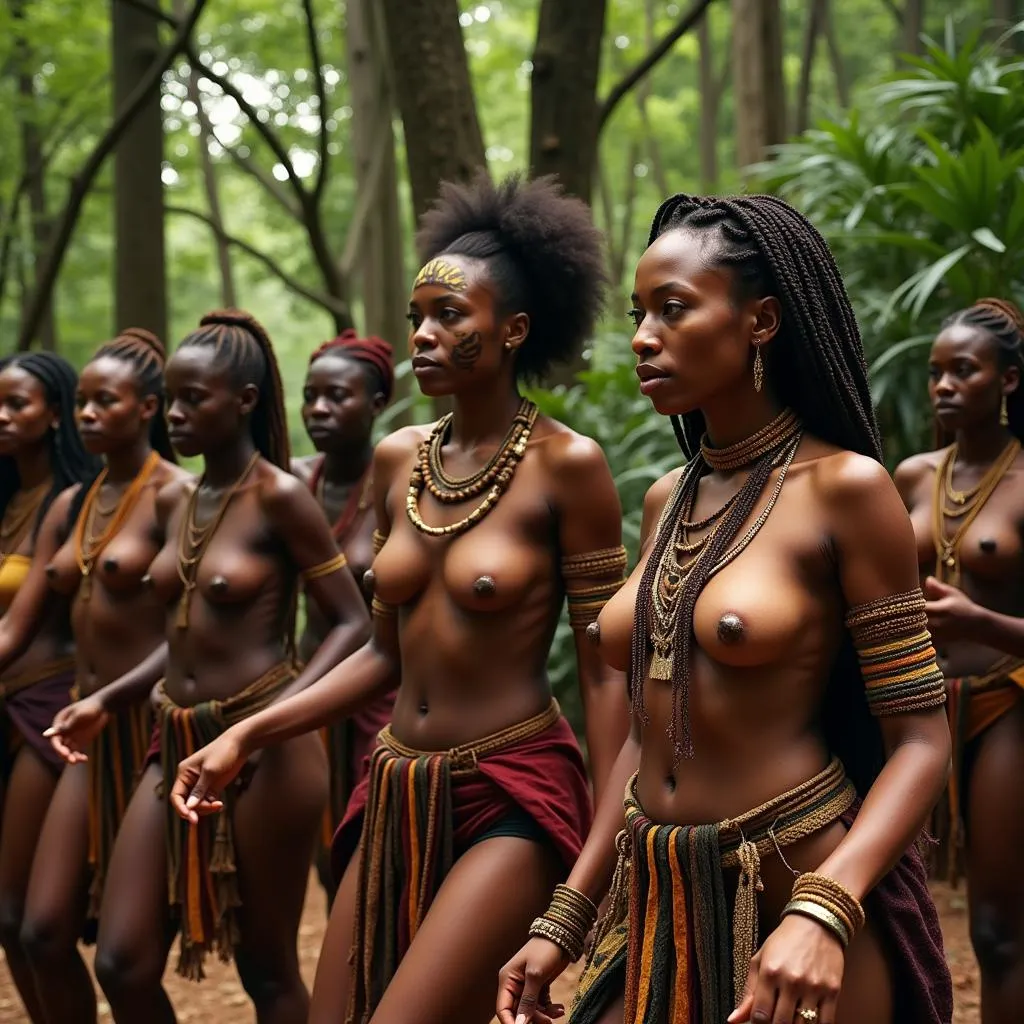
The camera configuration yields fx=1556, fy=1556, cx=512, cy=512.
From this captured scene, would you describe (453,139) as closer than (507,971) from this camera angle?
No

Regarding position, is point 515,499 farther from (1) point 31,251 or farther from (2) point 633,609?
(1) point 31,251

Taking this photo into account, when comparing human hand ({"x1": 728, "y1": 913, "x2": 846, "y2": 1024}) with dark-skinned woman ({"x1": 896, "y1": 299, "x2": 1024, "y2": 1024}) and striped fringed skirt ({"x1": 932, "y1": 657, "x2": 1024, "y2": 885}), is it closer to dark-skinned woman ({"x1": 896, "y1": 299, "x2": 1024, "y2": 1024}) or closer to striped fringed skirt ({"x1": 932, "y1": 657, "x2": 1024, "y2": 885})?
dark-skinned woman ({"x1": 896, "y1": 299, "x2": 1024, "y2": 1024})

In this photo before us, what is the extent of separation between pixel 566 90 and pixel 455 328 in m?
4.90

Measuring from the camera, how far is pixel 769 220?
3037mm

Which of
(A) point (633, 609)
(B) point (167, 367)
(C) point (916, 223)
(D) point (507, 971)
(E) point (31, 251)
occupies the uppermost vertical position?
(E) point (31, 251)

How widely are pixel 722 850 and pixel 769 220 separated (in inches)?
47.8

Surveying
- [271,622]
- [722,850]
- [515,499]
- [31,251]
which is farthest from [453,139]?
[31,251]

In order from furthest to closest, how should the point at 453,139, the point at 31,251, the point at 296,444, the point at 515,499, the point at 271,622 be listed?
the point at 296,444 < the point at 31,251 < the point at 453,139 < the point at 271,622 < the point at 515,499

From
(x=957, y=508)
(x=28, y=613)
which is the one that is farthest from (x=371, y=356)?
(x=957, y=508)

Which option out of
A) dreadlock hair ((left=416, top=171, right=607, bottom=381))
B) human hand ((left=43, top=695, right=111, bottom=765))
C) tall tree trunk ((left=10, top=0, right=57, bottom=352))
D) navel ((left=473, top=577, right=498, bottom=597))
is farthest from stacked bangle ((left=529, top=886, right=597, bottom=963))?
tall tree trunk ((left=10, top=0, right=57, bottom=352))

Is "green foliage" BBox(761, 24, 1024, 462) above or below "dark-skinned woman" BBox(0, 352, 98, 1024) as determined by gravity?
above

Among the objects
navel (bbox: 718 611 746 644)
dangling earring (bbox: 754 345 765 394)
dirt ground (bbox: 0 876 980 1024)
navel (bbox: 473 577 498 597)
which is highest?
dangling earring (bbox: 754 345 765 394)

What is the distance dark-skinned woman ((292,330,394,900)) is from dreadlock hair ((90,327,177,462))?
0.83 m

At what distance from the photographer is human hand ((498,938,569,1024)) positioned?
3.12 m
